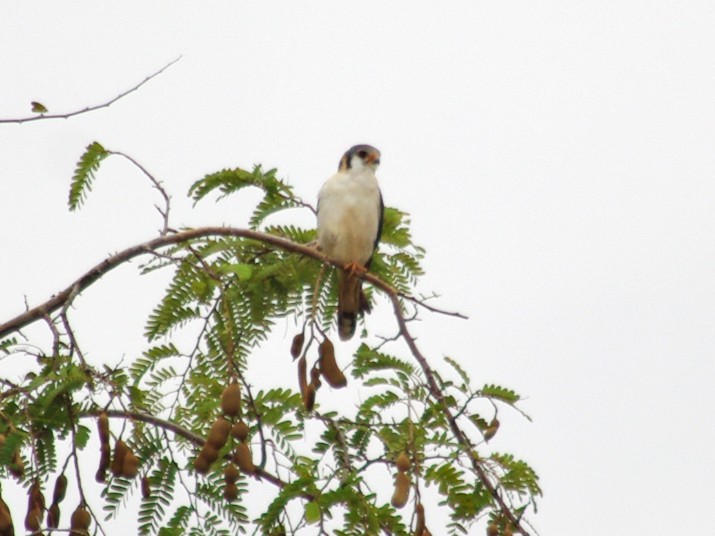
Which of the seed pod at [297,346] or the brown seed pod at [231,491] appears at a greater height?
the seed pod at [297,346]

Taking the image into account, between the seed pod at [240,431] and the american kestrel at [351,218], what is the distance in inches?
76.3

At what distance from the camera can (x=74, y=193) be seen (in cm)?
446

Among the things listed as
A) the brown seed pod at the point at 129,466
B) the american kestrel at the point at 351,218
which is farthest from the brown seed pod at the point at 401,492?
the american kestrel at the point at 351,218

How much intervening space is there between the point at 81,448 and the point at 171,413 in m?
0.54

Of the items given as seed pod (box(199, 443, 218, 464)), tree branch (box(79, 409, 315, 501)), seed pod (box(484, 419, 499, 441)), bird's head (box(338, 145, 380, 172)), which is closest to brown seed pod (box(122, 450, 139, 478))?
tree branch (box(79, 409, 315, 501))

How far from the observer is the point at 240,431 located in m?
3.21

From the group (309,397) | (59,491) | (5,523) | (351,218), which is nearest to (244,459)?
(309,397)

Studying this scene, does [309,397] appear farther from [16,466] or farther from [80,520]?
[16,466]

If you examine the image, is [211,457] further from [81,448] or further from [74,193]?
[74,193]

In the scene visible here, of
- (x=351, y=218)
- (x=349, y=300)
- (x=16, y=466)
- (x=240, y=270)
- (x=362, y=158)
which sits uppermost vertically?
(x=362, y=158)

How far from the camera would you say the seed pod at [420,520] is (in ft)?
10.5

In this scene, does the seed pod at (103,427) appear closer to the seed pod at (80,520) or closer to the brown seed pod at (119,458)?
the brown seed pod at (119,458)

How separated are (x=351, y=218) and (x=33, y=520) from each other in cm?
305

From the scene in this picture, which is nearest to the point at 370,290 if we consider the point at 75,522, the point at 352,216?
the point at 352,216
